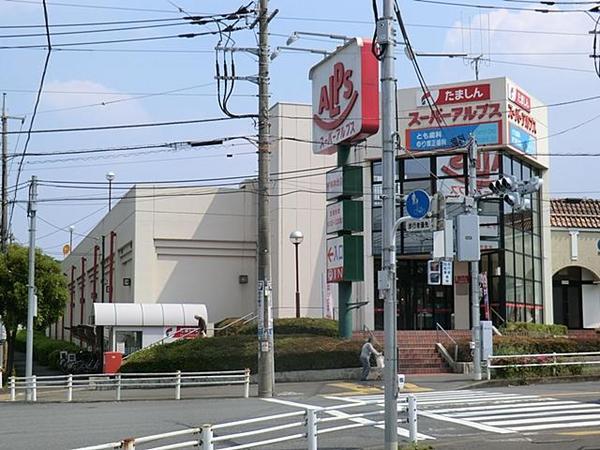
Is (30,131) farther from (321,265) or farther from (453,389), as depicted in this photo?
(321,265)

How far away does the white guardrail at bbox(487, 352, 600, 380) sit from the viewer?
2758 centimetres

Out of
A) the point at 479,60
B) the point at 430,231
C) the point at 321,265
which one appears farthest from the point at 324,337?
the point at 430,231

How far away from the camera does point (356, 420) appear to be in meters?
17.6

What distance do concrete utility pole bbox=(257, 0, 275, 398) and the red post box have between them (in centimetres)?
925

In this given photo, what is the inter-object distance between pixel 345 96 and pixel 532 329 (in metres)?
14.5

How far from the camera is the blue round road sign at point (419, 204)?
1281 cm

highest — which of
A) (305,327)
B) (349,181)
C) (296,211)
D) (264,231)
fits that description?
(296,211)

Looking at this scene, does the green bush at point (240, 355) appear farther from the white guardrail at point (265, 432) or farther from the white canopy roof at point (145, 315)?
the white guardrail at point (265, 432)

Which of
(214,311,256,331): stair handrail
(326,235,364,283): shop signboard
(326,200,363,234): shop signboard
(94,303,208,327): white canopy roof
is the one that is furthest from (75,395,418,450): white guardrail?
(214,311,256,331): stair handrail

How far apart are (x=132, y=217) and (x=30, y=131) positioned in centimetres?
1677

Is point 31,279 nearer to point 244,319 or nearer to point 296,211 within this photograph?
point 244,319

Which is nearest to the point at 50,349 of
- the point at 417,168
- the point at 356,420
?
the point at 417,168

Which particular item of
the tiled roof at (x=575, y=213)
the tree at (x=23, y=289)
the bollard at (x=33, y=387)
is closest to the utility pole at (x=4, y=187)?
the tree at (x=23, y=289)

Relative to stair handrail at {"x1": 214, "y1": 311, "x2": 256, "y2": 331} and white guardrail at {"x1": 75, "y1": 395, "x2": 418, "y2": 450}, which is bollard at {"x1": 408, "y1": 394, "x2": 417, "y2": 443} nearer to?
white guardrail at {"x1": 75, "y1": 395, "x2": 418, "y2": 450}
